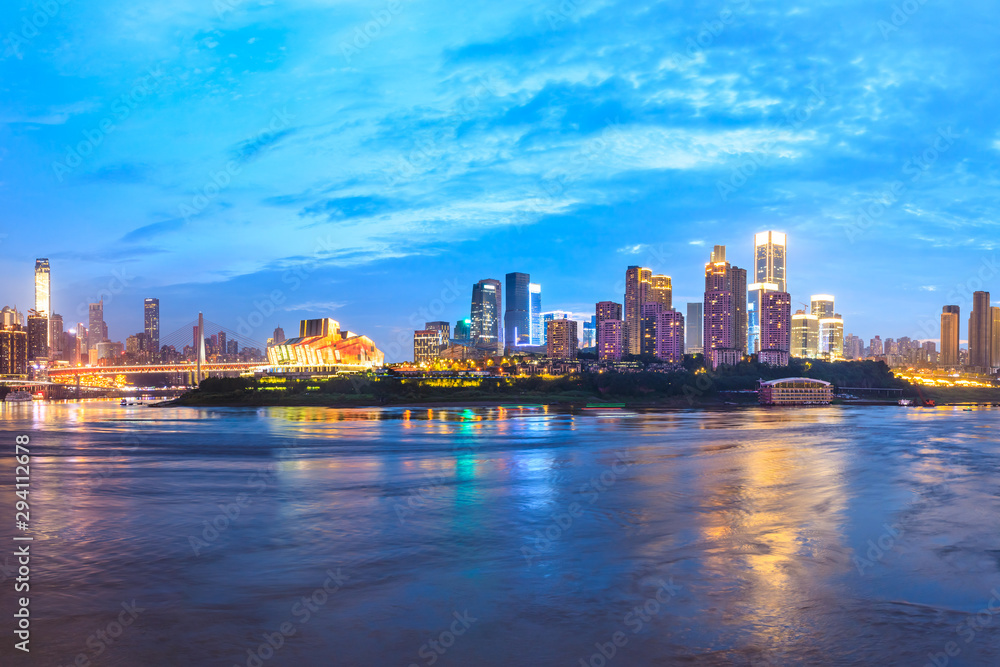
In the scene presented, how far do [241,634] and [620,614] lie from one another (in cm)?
589

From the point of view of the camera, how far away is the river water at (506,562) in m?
9.66

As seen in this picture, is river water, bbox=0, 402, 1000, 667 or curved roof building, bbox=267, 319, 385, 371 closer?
river water, bbox=0, 402, 1000, 667

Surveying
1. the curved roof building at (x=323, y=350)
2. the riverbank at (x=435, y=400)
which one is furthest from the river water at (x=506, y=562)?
the curved roof building at (x=323, y=350)

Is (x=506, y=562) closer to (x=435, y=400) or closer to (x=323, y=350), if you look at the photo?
(x=435, y=400)

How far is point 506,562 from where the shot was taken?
13875 mm

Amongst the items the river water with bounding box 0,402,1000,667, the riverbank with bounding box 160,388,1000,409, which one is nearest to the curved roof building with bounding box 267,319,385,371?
the riverbank with bounding box 160,388,1000,409

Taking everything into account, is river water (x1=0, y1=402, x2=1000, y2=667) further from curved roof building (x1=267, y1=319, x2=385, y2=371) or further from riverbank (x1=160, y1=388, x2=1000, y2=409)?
curved roof building (x1=267, y1=319, x2=385, y2=371)

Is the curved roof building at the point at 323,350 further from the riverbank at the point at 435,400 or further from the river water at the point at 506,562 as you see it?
the river water at the point at 506,562

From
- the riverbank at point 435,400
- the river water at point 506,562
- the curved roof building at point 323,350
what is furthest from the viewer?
the curved roof building at point 323,350

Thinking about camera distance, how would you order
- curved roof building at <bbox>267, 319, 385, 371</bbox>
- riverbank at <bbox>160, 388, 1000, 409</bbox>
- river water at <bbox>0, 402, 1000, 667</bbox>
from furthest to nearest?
curved roof building at <bbox>267, 319, 385, 371</bbox>, riverbank at <bbox>160, 388, 1000, 409</bbox>, river water at <bbox>0, 402, 1000, 667</bbox>

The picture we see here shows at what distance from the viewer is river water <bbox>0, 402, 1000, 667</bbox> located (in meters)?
9.66

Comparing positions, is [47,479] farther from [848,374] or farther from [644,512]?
[848,374]

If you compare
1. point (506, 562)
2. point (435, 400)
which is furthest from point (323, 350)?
point (506, 562)

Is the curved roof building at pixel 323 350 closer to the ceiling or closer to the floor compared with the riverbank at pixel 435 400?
closer to the ceiling
